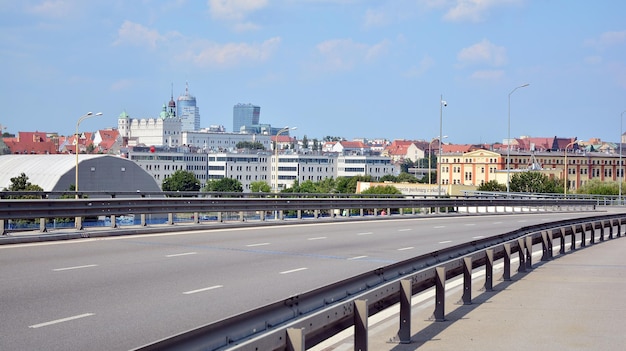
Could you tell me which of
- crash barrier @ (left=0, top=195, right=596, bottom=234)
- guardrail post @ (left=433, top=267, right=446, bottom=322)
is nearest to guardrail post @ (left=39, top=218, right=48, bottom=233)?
crash barrier @ (left=0, top=195, right=596, bottom=234)

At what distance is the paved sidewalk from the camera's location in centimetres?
978

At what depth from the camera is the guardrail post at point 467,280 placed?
40.7 ft

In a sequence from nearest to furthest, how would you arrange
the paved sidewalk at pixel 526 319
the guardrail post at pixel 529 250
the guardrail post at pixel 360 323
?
the guardrail post at pixel 360 323 < the paved sidewalk at pixel 526 319 < the guardrail post at pixel 529 250

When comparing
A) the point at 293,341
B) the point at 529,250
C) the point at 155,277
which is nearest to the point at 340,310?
the point at 293,341

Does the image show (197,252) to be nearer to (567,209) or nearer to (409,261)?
(409,261)

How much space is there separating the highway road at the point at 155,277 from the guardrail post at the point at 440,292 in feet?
7.88

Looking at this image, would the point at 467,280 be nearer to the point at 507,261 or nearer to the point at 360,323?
the point at 507,261

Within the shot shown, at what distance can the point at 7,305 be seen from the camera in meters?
11.4

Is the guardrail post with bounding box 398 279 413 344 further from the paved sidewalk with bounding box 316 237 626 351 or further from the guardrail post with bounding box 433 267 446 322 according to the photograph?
the guardrail post with bounding box 433 267 446 322

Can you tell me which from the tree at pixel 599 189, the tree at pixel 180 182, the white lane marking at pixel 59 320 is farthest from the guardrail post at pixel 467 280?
the tree at pixel 180 182

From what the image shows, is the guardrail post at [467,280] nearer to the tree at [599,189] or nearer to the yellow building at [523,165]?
the tree at [599,189]

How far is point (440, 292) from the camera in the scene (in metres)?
11.1

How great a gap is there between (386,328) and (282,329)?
4.73m

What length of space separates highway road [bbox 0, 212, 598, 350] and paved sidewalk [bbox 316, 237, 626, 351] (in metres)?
2.12
